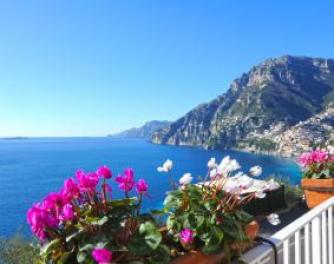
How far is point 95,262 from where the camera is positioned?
3.34ft

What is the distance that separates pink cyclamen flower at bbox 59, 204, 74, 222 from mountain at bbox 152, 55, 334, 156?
3629 inches

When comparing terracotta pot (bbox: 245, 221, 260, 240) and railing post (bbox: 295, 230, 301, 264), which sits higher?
terracotta pot (bbox: 245, 221, 260, 240)

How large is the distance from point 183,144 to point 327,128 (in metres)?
52.3

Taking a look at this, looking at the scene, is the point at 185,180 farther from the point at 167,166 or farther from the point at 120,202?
the point at 120,202

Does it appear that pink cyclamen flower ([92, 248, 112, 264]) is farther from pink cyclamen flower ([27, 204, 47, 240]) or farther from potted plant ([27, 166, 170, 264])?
pink cyclamen flower ([27, 204, 47, 240])

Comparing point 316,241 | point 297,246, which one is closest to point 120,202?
point 297,246

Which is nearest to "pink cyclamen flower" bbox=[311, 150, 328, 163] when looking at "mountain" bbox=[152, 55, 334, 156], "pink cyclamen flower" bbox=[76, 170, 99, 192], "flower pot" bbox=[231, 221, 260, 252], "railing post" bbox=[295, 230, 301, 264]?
"railing post" bbox=[295, 230, 301, 264]

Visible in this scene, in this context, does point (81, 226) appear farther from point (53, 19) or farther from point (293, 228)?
point (53, 19)

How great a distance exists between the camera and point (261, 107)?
100375mm

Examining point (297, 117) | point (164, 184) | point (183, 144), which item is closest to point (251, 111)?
point (297, 117)

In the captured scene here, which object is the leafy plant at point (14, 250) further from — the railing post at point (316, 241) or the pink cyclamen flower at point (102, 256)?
the pink cyclamen flower at point (102, 256)

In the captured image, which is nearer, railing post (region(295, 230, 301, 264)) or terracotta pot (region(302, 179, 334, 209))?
railing post (region(295, 230, 301, 264))

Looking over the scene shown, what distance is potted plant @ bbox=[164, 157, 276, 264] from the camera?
4.21 ft

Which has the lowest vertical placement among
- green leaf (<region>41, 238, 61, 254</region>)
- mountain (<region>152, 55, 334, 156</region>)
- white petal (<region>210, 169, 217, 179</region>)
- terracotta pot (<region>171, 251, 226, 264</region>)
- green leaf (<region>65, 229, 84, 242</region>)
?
terracotta pot (<region>171, 251, 226, 264</region>)
